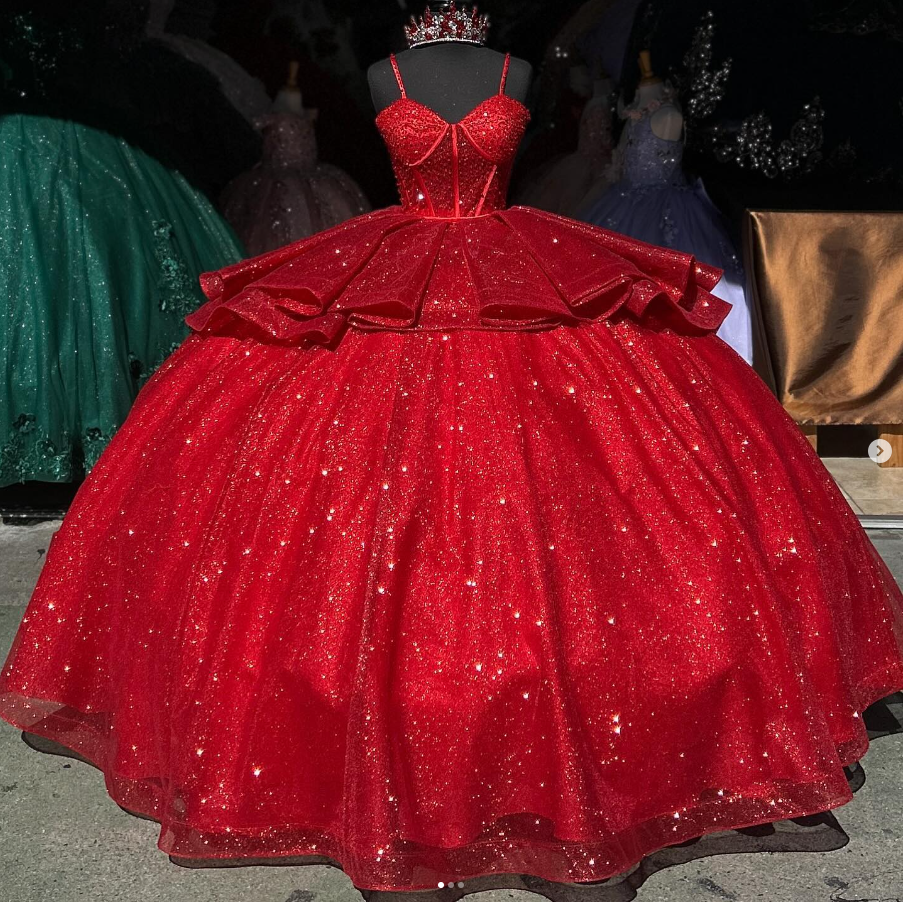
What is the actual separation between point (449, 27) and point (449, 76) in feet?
0.39

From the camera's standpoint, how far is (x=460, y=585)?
1930 millimetres

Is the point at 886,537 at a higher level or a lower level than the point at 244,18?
lower

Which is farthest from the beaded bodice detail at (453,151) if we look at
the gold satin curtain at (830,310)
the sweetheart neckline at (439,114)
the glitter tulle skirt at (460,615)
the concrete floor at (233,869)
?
the gold satin curtain at (830,310)

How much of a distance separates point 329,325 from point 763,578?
97 centimetres

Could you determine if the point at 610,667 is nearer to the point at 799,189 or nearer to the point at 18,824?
the point at 18,824

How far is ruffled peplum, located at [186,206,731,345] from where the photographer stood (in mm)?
2240

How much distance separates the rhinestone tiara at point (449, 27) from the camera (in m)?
2.61

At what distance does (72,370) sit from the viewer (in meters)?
3.53

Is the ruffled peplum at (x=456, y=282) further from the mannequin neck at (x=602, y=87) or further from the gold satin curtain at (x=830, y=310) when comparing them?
the mannequin neck at (x=602, y=87)

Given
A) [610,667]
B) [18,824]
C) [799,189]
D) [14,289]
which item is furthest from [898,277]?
[18,824]

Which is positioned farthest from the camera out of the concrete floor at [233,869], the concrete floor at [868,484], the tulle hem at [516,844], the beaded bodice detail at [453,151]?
the concrete floor at [868,484]

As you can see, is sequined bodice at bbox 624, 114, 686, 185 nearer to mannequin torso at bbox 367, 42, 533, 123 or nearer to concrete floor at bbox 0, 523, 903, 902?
mannequin torso at bbox 367, 42, 533, 123

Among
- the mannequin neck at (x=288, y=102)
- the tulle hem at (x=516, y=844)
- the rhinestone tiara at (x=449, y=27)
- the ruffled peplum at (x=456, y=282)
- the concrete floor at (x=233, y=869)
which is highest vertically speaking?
the rhinestone tiara at (x=449, y=27)

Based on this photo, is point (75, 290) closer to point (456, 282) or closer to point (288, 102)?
point (288, 102)
